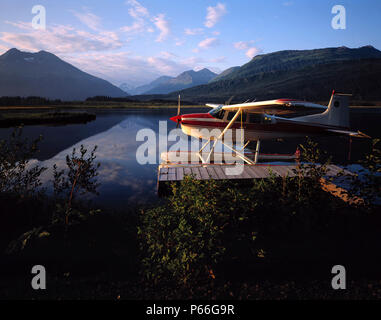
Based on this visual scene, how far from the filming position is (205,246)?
368 cm

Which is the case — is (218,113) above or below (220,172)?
above

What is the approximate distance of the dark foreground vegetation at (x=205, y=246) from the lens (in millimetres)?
3334

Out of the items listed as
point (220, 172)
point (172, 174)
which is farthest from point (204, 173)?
point (172, 174)

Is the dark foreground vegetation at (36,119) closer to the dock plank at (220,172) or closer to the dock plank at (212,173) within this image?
the dock plank at (212,173)

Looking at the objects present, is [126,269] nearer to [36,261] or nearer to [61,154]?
[36,261]

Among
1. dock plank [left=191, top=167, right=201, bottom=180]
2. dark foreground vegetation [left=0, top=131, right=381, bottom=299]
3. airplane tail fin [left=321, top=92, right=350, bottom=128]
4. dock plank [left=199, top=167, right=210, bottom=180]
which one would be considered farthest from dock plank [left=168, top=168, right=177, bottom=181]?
airplane tail fin [left=321, top=92, right=350, bottom=128]

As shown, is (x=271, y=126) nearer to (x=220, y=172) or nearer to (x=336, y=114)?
(x=336, y=114)

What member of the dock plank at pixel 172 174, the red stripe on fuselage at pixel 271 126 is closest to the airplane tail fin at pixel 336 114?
the red stripe on fuselage at pixel 271 126

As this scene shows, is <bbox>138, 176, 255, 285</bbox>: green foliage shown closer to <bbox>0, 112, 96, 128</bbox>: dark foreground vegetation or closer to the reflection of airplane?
the reflection of airplane

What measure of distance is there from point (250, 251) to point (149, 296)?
2125 millimetres

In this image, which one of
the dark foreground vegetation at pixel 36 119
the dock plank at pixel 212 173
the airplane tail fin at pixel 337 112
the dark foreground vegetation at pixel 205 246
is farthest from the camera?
the dark foreground vegetation at pixel 36 119

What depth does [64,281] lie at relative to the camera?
3533mm

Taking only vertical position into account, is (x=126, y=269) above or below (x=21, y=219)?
below
